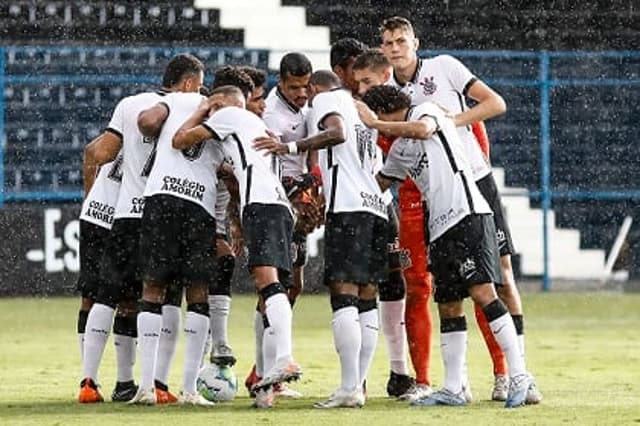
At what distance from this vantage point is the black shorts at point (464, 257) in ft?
31.4

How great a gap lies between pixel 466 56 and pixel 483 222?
12.0 meters

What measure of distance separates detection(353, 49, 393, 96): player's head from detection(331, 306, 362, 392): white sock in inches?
49.3

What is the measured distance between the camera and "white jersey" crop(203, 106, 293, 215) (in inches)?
383

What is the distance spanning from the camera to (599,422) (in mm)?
8914

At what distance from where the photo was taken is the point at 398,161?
1000 cm

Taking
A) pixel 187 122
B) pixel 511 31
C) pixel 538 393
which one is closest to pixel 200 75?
pixel 187 122

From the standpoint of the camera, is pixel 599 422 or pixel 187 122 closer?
pixel 599 422

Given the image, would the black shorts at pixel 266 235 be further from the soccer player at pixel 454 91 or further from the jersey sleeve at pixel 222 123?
the soccer player at pixel 454 91

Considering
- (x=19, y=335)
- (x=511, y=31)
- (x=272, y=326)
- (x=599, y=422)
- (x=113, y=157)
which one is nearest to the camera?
(x=599, y=422)

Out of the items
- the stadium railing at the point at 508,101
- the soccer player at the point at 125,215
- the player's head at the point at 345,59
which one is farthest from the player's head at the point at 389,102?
the stadium railing at the point at 508,101

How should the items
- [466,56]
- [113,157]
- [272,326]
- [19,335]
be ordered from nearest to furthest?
[272,326] < [113,157] < [19,335] < [466,56]

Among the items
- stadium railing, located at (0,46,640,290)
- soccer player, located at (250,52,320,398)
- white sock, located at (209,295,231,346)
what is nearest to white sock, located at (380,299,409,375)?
soccer player, located at (250,52,320,398)

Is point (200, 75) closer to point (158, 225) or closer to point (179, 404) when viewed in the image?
point (158, 225)

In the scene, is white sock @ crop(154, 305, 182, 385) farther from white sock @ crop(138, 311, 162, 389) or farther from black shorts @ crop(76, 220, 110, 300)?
black shorts @ crop(76, 220, 110, 300)
